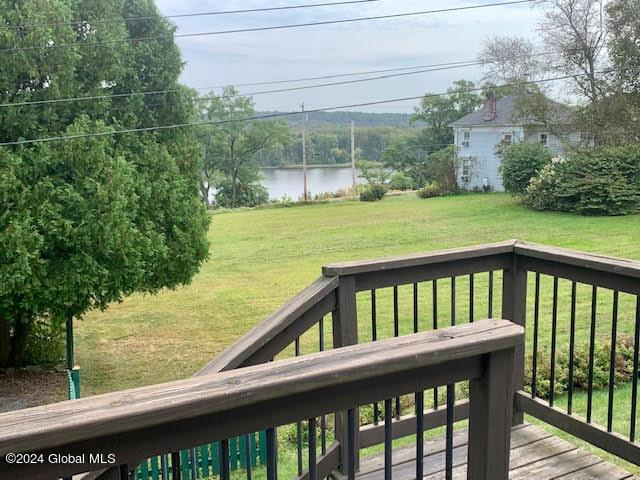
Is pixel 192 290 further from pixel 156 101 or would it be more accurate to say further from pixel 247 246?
pixel 156 101

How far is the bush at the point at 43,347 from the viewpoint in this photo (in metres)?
8.38

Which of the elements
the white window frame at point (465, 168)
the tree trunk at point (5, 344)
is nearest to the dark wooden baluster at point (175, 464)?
the tree trunk at point (5, 344)

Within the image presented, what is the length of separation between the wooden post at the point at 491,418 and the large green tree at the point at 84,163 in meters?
5.41

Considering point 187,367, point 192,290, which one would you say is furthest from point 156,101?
point 192,290

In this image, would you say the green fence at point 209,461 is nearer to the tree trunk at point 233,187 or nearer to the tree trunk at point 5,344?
the tree trunk at point 5,344

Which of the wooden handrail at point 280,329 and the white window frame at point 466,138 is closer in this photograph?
the wooden handrail at point 280,329

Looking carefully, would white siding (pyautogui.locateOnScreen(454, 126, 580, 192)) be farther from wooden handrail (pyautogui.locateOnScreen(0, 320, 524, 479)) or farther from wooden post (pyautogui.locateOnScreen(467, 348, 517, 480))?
wooden handrail (pyautogui.locateOnScreen(0, 320, 524, 479))

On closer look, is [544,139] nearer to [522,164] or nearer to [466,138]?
[522,164]

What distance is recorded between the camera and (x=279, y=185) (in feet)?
109

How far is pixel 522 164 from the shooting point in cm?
1964

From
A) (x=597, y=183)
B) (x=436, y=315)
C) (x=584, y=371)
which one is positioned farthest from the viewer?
(x=597, y=183)

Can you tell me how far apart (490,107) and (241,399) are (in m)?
Answer: 26.5

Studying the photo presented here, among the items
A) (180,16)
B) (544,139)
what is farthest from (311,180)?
(180,16)

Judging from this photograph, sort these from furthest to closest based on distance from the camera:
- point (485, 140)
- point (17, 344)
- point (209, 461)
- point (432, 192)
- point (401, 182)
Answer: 1. point (401, 182)
2. point (485, 140)
3. point (432, 192)
4. point (17, 344)
5. point (209, 461)
